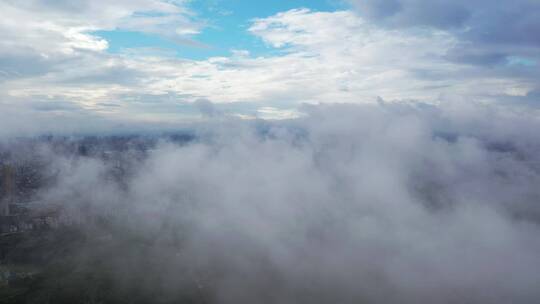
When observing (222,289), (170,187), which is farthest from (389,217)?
(170,187)

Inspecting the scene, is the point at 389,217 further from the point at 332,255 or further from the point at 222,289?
the point at 222,289

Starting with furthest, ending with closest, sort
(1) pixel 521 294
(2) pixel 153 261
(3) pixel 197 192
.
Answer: (3) pixel 197 192
(2) pixel 153 261
(1) pixel 521 294

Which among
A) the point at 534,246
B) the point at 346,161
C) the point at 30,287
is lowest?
the point at 30,287

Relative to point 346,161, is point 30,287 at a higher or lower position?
lower

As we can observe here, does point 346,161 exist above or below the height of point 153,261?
above

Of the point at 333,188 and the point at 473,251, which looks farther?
the point at 333,188

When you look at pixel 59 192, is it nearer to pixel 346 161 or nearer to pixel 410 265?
pixel 346 161

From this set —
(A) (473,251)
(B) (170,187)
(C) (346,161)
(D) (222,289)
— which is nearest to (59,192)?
(B) (170,187)

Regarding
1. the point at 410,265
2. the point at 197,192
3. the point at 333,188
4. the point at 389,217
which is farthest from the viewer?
the point at 197,192

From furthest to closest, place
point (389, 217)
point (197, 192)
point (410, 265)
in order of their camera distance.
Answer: point (197, 192)
point (389, 217)
point (410, 265)
